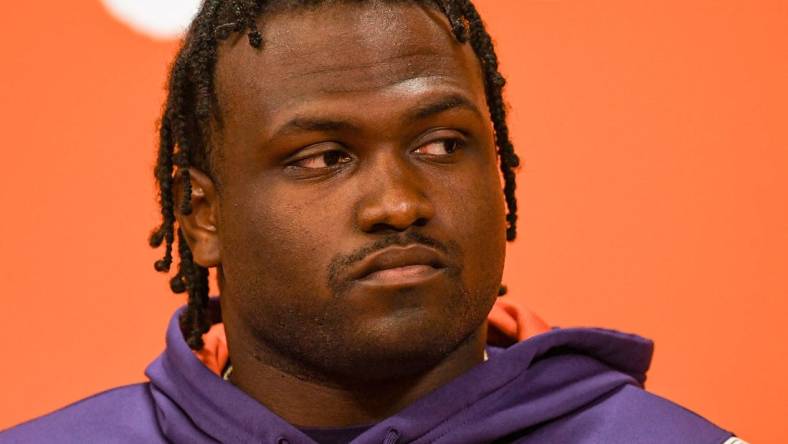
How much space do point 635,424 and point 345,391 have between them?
1.31ft

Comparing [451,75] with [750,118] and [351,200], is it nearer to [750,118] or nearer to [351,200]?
[351,200]

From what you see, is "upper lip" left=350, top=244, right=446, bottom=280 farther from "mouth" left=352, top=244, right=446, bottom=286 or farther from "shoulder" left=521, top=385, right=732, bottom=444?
"shoulder" left=521, top=385, right=732, bottom=444

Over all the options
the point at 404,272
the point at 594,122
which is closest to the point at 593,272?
the point at 594,122

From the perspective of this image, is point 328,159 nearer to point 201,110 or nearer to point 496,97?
point 201,110

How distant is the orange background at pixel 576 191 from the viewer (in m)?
2.71

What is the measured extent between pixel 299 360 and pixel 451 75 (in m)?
0.45

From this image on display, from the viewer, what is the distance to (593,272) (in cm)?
281

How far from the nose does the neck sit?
0.81ft

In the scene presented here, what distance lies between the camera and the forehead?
1.90 metres

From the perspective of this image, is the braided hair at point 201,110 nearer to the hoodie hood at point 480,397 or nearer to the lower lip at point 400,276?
the hoodie hood at point 480,397

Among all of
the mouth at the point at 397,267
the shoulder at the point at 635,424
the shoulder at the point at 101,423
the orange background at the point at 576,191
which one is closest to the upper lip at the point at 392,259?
the mouth at the point at 397,267

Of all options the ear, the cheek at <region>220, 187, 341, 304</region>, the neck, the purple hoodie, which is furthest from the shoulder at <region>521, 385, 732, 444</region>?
the ear

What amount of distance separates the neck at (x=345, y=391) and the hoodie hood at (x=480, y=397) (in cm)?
4

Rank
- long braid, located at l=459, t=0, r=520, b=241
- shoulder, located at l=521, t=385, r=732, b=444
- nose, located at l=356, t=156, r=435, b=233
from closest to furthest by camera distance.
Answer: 1. nose, located at l=356, t=156, r=435, b=233
2. shoulder, located at l=521, t=385, r=732, b=444
3. long braid, located at l=459, t=0, r=520, b=241
